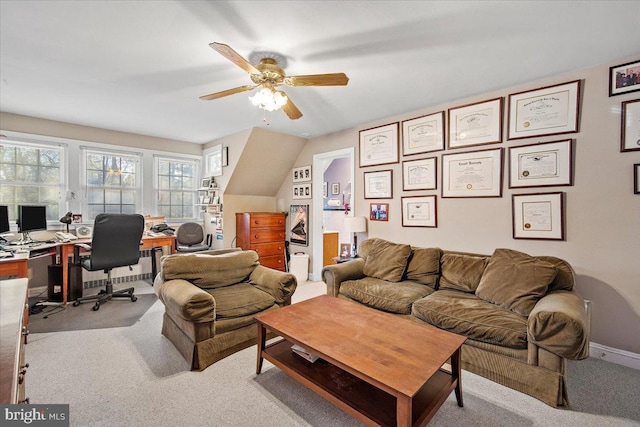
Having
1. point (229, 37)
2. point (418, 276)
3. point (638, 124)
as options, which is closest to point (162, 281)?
point (229, 37)

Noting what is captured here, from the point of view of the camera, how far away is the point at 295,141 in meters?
4.93


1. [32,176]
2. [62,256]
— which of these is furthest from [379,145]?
[32,176]

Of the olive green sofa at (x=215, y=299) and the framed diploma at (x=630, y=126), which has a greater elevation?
the framed diploma at (x=630, y=126)

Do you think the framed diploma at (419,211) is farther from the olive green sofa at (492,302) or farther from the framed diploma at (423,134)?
the framed diploma at (423,134)

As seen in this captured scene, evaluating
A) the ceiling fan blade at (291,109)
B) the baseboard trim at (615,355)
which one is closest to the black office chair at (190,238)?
the ceiling fan blade at (291,109)

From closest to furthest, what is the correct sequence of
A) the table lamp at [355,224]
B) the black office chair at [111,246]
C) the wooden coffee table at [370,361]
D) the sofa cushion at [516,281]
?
the wooden coffee table at [370,361] → the sofa cushion at [516,281] → the black office chair at [111,246] → the table lamp at [355,224]

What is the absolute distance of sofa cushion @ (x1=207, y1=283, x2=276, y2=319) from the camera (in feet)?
7.73

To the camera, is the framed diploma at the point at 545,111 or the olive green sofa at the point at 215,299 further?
the framed diploma at the point at 545,111

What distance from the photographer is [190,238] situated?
501cm

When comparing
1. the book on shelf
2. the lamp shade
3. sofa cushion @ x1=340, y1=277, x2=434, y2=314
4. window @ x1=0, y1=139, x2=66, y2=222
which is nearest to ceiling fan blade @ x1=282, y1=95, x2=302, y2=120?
the lamp shade

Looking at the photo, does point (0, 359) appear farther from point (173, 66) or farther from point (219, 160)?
point (219, 160)

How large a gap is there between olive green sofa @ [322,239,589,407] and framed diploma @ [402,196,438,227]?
16.2 inches

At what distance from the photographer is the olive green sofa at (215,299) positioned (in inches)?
84.7

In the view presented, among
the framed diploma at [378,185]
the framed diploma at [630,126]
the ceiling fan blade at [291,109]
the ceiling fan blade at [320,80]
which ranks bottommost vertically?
the framed diploma at [378,185]
